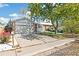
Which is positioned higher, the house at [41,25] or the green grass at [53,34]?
the house at [41,25]

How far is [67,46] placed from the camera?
9.93ft

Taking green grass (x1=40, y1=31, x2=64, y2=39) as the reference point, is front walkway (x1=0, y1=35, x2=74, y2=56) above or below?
below

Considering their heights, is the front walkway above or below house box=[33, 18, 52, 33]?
below

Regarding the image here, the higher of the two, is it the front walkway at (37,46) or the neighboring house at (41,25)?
the neighboring house at (41,25)

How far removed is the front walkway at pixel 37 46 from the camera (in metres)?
2.98

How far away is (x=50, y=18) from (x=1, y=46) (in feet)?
1.79

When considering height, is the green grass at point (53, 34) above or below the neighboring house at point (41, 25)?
below

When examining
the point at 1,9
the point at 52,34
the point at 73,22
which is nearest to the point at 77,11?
the point at 73,22

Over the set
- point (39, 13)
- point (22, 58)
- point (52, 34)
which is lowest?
point (22, 58)

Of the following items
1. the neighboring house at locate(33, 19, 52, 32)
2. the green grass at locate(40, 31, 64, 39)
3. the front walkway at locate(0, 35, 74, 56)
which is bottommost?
the front walkway at locate(0, 35, 74, 56)

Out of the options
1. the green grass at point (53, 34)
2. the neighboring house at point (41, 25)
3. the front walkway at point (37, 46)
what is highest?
the neighboring house at point (41, 25)

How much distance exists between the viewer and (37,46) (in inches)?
119

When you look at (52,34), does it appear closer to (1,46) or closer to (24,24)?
(24,24)

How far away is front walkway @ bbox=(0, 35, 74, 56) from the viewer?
2979 mm
